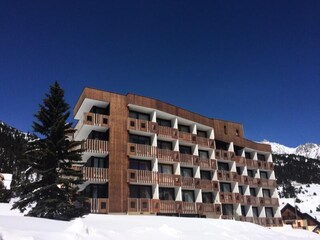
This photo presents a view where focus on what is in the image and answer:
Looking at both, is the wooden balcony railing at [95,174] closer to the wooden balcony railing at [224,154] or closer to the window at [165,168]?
the window at [165,168]

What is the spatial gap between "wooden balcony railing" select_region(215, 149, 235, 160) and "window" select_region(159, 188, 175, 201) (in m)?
9.39

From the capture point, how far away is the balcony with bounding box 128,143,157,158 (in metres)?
34.3

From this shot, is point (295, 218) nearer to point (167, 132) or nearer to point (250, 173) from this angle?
point (250, 173)

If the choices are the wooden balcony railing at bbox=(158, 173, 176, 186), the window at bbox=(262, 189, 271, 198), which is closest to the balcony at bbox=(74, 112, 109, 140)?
the wooden balcony railing at bbox=(158, 173, 176, 186)

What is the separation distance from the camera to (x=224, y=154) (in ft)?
147

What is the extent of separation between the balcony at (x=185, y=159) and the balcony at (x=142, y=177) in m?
4.77

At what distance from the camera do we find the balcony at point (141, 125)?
3524 centimetres

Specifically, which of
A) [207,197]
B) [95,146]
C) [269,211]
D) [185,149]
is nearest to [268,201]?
[269,211]

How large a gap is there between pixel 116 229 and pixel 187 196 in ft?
61.9

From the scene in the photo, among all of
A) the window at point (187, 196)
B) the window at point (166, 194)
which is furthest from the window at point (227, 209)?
the window at point (166, 194)

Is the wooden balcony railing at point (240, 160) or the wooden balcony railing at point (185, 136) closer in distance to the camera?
the wooden balcony railing at point (185, 136)

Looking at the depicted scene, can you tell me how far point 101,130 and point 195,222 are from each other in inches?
502

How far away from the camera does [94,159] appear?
3391 cm

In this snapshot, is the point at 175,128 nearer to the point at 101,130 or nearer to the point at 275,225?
the point at 101,130
